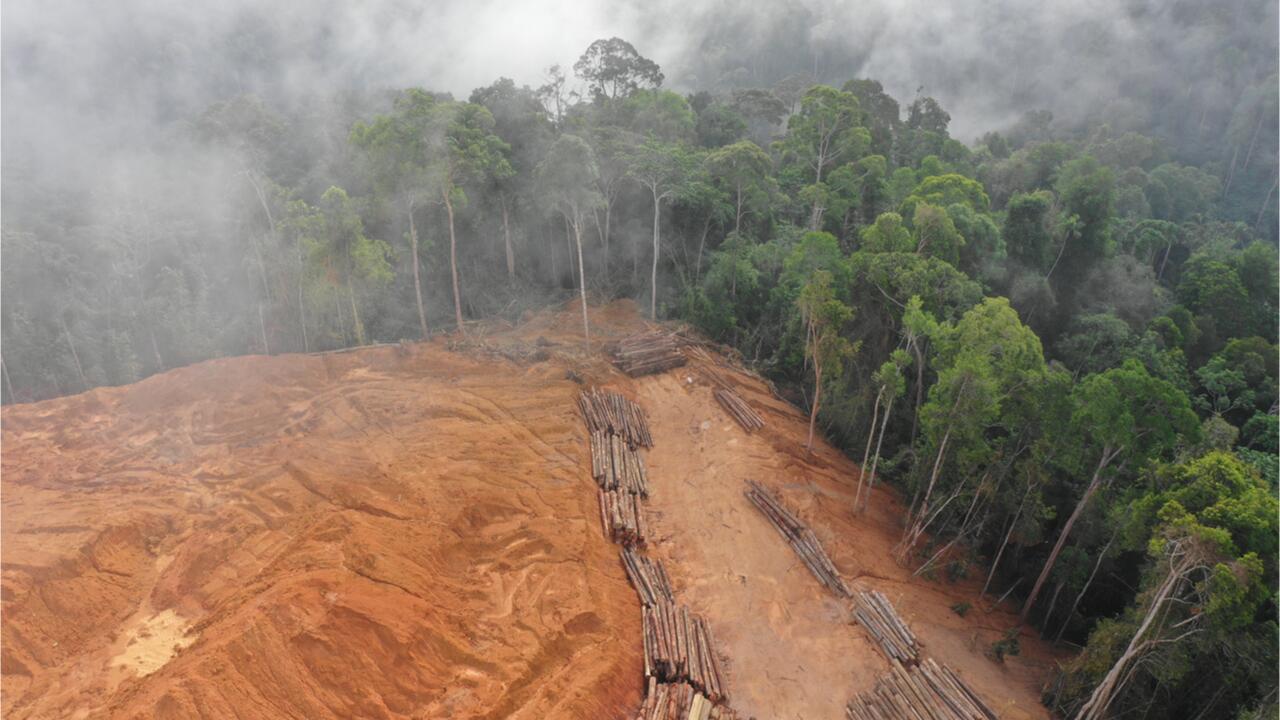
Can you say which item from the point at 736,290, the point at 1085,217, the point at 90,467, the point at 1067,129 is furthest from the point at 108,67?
the point at 1067,129

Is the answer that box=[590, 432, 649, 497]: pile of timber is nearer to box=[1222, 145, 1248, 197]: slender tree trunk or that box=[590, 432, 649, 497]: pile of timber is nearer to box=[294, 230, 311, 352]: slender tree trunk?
box=[294, 230, 311, 352]: slender tree trunk

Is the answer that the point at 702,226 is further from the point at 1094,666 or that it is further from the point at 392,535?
the point at 1094,666

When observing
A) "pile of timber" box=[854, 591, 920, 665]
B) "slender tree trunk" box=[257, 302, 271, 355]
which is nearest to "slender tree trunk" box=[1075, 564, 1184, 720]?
"pile of timber" box=[854, 591, 920, 665]

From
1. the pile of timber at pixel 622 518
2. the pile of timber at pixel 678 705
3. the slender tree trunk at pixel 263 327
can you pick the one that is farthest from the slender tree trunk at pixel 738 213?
the slender tree trunk at pixel 263 327

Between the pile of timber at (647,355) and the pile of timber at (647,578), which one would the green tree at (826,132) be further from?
the pile of timber at (647,578)

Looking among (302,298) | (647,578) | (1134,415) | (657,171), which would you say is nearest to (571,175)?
(657,171)
